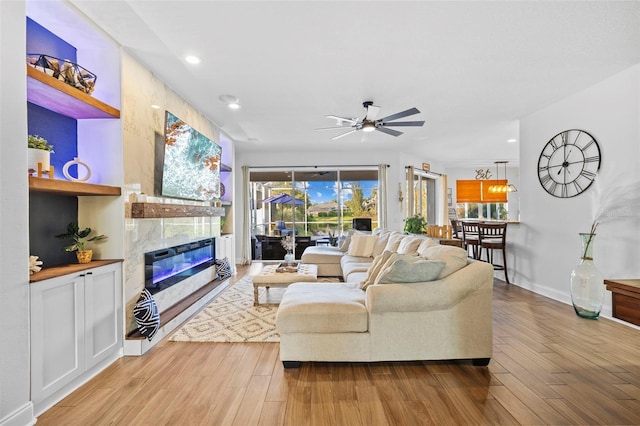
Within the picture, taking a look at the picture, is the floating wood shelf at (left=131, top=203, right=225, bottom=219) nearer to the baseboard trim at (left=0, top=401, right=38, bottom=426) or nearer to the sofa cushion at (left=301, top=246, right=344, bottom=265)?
the baseboard trim at (left=0, top=401, right=38, bottom=426)

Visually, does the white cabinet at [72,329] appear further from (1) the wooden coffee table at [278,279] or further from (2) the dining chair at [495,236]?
(2) the dining chair at [495,236]

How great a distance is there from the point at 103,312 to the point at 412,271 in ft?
8.05

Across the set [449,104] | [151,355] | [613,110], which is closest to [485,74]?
[449,104]

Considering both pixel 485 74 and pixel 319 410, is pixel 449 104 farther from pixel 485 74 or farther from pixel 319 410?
pixel 319 410

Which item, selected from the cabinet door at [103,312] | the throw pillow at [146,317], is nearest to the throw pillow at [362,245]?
the throw pillow at [146,317]

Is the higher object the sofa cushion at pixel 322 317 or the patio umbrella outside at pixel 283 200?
the patio umbrella outside at pixel 283 200

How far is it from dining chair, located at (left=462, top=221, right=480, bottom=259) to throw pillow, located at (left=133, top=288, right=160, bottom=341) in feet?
16.6

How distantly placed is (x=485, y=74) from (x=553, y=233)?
254 centimetres

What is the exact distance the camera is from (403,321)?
8.12 ft

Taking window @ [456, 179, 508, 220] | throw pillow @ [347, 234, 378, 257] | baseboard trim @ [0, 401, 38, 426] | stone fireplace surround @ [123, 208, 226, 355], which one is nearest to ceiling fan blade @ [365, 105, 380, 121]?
throw pillow @ [347, 234, 378, 257]

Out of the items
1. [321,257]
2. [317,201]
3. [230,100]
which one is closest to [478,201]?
[317,201]

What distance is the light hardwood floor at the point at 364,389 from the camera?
1.89m

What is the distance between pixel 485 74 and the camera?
11.4 feet

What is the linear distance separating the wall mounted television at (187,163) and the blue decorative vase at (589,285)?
4.68 meters
